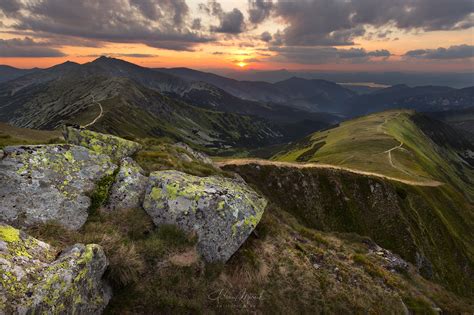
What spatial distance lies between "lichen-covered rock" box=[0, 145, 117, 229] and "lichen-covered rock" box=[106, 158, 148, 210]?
1222 mm

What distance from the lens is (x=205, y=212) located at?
18453mm

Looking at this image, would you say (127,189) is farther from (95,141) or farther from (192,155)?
(192,155)

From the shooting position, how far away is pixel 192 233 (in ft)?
56.9

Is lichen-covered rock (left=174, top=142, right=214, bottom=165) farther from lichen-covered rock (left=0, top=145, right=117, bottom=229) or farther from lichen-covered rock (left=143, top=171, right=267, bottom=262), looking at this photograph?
lichen-covered rock (left=0, top=145, right=117, bottom=229)

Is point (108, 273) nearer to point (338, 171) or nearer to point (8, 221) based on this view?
point (8, 221)

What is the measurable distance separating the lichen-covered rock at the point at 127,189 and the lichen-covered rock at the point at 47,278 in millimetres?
5958

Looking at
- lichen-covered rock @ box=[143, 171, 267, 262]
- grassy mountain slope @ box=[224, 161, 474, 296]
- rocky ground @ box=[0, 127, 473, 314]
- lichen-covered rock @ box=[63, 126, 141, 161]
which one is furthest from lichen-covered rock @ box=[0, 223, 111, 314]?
grassy mountain slope @ box=[224, 161, 474, 296]

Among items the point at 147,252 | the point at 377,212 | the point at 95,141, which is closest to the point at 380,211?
the point at 377,212

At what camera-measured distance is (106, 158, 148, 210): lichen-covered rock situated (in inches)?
737

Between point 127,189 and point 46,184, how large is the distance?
4532 millimetres

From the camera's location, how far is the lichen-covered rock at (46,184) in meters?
15.4

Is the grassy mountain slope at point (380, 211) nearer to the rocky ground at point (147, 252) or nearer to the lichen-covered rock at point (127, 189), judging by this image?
the rocky ground at point (147, 252)

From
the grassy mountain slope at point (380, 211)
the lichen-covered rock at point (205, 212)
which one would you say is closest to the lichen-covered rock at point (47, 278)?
the lichen-covered rock at point (205, 212)

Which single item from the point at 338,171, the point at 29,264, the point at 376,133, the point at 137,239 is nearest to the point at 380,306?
the point at 137,239
